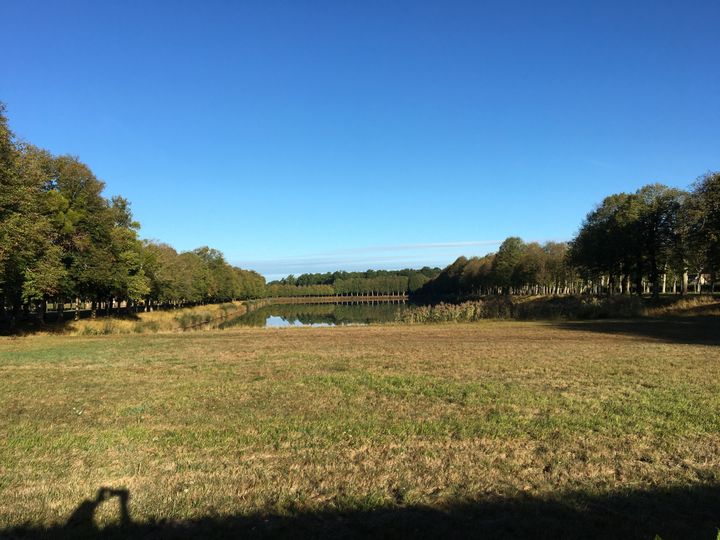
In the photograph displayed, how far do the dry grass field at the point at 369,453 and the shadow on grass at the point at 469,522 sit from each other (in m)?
0.02

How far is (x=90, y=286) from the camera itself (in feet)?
116

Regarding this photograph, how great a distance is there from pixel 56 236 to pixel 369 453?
2887cm

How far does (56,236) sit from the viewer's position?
92.2ft

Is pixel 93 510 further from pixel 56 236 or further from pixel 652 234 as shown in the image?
pixel 652 234

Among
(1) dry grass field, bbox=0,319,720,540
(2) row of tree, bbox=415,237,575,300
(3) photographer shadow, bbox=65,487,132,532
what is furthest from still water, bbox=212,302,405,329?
(3) photographer shadow, bbox=65,487,132,532

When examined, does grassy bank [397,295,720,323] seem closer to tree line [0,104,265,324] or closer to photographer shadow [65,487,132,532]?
tree line [0,104,265,324]

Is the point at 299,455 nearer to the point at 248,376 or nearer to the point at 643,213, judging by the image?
the point at 248,376

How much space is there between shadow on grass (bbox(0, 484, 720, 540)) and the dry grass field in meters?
0.02

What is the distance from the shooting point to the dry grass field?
13.3ft

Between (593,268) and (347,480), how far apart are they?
57695 mm

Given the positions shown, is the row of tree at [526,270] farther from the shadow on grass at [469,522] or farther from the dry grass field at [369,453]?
the shadow on grass at [469,522]

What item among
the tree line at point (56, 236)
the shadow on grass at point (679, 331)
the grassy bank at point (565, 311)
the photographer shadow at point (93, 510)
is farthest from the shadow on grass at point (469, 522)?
the grassy bank at point (565, 311)

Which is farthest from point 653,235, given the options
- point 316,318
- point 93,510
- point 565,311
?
point 93,510

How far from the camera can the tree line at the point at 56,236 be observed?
73.5ft
